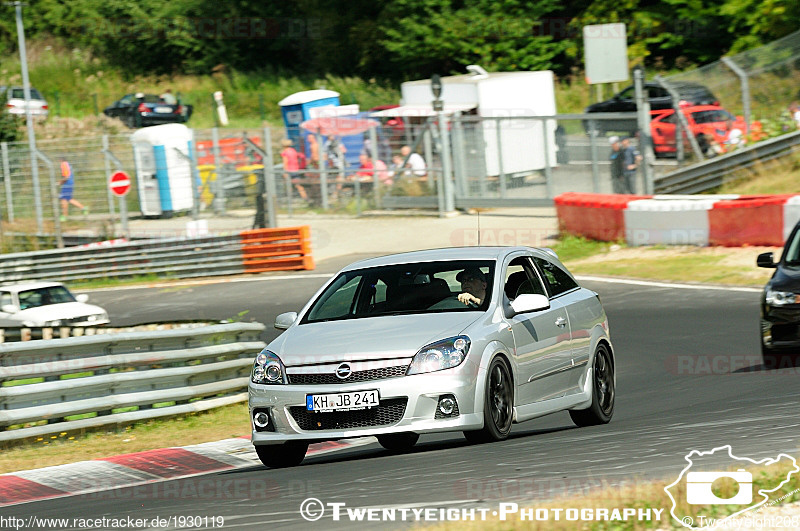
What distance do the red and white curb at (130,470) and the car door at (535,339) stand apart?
1.86 m

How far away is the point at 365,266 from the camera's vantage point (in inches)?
381

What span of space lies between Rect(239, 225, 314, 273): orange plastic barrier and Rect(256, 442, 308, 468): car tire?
18699mm

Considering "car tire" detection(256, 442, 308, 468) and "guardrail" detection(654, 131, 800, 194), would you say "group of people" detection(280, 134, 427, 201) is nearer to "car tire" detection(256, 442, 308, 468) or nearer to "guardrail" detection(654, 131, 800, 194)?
"guardrail" detection(654, 131, 800, 194)

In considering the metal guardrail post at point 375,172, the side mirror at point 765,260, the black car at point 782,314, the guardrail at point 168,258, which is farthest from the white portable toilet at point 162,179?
the black car at point 782,314

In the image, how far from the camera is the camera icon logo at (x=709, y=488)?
5.86 meters

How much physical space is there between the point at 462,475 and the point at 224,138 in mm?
24839

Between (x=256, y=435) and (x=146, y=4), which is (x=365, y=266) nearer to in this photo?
(x=256, y=435)

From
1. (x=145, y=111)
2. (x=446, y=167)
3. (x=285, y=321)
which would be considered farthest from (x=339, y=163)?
(x=145, y=111)

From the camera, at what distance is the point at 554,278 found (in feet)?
33.2

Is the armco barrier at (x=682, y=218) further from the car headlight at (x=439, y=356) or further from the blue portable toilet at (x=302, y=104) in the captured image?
the blue portable toilet at (x=302, y=104)

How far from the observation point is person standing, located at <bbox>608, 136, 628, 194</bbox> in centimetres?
2879

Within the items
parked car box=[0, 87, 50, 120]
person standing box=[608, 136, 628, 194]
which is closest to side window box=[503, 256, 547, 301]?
person standing box=[608, 136, 628, 194]

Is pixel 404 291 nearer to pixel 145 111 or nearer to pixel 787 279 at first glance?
pixel 787 279

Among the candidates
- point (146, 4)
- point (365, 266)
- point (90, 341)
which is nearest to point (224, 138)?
point (90, 341)
